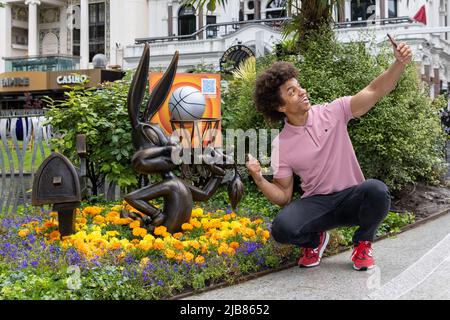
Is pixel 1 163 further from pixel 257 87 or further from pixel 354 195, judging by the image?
pixel 354 195

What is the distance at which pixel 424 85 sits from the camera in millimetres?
9836

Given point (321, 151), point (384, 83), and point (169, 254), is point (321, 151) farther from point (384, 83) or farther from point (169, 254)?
point (169, 254)

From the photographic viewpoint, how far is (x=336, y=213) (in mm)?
4707

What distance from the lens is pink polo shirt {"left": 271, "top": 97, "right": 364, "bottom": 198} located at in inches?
180

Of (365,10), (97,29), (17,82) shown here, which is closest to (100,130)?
(365,10)

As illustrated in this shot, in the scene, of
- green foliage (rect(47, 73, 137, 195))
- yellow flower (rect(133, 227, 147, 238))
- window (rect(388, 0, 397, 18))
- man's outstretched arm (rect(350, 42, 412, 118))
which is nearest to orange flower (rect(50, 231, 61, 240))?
yellow flower (rect(133, 227, 147, 238))

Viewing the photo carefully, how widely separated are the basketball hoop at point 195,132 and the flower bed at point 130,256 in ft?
2.88

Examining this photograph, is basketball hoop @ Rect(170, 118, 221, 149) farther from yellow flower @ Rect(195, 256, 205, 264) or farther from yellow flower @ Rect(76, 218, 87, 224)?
yellow flower @ Rect(195, 256, 205, 264)

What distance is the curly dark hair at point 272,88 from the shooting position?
15.3ft

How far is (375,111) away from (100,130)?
3.71m

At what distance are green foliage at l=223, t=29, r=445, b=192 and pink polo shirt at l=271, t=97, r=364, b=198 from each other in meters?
3.20

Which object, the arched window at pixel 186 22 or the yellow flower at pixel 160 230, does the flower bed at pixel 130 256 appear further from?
the arched window at pixel 186 22
